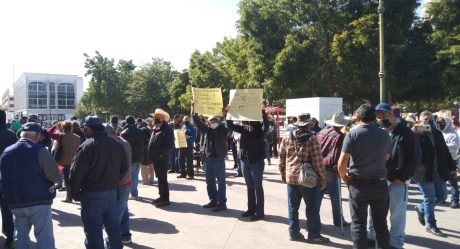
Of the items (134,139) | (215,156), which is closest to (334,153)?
(215,156)

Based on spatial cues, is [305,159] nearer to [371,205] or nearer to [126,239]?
[371,205]

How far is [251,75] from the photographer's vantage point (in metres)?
26.8

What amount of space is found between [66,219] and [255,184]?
3736 millimetres

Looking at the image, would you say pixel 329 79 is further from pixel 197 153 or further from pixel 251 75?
pixel 197 153

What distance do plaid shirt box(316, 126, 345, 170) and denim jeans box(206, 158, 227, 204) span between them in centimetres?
222

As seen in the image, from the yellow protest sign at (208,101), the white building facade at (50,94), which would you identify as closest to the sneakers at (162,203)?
the yellow protest sign at (208,101)

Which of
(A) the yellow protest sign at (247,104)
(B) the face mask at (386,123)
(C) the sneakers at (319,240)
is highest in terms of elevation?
(A) the yellow protest sign at (247,104)

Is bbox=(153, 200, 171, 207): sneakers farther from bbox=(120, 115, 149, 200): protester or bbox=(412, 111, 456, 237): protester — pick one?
bbox=(412, 111, 456, 237): protester

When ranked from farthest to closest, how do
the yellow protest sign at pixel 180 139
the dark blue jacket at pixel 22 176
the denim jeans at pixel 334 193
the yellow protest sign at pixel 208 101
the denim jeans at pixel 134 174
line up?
the yellow protest sign at pixel 180 139
the denim jeans at pixel 134 174
the yellow protest sign at pixel 208 101
the denim jeans at pixel 334 193
the dark blue jacket at pixel 22 176

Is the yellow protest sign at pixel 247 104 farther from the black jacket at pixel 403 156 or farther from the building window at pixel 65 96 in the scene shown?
the building window at pixel 65 96

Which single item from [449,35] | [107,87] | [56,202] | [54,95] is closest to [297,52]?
[449,35]

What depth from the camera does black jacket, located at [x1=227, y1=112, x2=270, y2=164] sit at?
7250 millimetres

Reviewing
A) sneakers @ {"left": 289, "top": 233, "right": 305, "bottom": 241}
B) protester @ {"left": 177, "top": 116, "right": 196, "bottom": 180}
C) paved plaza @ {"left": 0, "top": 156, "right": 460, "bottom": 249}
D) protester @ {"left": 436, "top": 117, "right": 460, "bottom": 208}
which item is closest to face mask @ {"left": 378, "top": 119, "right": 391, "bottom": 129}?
paved plaza @ {"left": 0, "top": 156, "right": 460, "bottom": 249}

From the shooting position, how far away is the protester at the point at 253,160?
7270 millimetres
